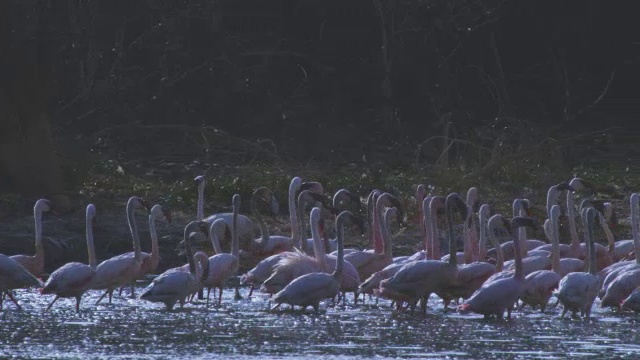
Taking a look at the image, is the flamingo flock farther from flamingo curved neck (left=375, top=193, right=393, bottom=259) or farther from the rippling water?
the rippling water

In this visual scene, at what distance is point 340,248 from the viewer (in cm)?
1209

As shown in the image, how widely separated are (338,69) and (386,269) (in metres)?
13.0

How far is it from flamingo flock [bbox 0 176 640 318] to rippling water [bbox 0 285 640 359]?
0.51 feet

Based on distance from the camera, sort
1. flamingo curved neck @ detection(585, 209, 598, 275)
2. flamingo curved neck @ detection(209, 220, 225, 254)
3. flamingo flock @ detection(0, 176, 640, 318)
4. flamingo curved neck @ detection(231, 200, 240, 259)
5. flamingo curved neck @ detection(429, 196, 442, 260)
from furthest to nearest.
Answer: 1. flamingo curved neck @ detection(209, 220, 225, 254)
2. flamingo curved neck @ detection(231, 200, 240, 259)
3. flamingo curved neck @ detection(429, 196, 442, 260)
4. flamingo curved neck @ detection(585, 209, 598, 275)
5. flamingo flock @ detection(0, 176, 640, 318)

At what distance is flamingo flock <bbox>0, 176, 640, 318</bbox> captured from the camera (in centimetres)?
1155

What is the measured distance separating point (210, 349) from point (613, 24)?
16.7 m

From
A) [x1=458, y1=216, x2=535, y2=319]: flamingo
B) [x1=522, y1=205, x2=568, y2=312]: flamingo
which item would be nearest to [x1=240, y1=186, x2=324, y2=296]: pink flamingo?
[x1=458, y1=216, x2=535, y2=319]: flamingo

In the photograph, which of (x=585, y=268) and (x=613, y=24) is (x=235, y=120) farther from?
(x=585, y=268)

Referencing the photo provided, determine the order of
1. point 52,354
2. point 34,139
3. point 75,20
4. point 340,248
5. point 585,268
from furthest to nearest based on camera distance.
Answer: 1. point 75,20
2. point 34,139
3. point 585,268
4. point 340,248
5. point 52,354

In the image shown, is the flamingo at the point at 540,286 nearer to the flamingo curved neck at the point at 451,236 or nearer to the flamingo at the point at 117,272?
the flamingo curved neck at the point at 451,236

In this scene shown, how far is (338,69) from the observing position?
82.1ft

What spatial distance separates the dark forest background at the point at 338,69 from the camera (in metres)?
23.4

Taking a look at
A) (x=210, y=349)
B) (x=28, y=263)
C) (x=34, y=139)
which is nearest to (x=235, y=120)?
(x=34, y=139)

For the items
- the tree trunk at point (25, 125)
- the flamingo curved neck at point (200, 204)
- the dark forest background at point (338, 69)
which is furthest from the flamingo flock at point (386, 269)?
the dark forest background at point (338, 69)
